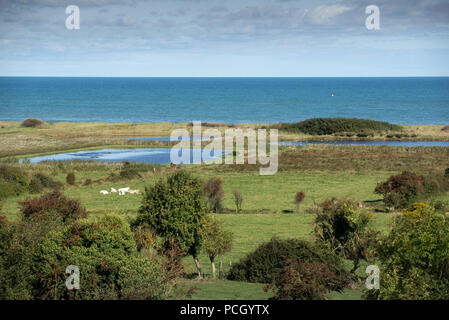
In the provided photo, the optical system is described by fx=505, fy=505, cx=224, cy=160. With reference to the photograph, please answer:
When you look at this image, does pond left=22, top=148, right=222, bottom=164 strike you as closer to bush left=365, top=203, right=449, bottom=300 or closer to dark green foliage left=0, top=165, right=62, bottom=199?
dark green foliage left=0, top=165, right=62, bottom=199

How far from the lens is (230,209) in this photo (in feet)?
176

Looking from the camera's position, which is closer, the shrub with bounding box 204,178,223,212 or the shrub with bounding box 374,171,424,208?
the shrub with bounding box 374,171,424,208

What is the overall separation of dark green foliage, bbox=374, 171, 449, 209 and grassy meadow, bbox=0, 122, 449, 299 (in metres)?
1.49

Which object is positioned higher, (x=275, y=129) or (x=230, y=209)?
(x=275, y=129)

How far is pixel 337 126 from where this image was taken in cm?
12506

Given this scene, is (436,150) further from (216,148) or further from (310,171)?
(216,148)

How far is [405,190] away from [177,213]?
3091 centimetres

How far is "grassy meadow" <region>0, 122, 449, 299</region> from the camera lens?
40.1 metres

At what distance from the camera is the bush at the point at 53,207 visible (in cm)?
3581

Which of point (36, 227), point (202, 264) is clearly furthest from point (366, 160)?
point (36, 227)

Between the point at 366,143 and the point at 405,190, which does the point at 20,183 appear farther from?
the point at 366,143

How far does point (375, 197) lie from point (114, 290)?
40.1 meters

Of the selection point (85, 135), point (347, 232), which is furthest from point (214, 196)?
point (85, 135)

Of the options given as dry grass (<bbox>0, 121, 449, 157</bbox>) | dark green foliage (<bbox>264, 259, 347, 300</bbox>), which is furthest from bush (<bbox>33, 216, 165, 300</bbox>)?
dry grass (<bbox>0, 121, 449, 157</bbox>)
